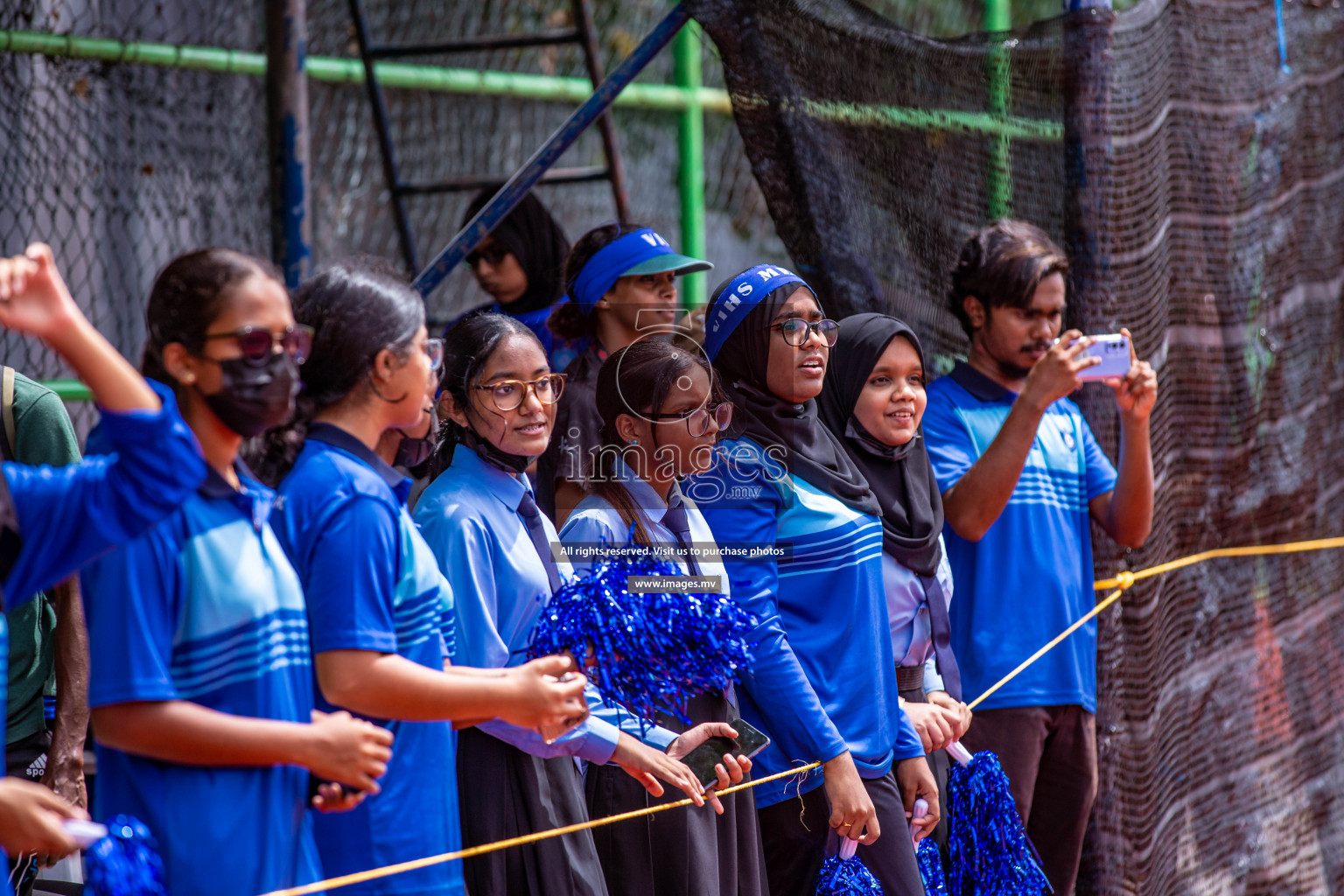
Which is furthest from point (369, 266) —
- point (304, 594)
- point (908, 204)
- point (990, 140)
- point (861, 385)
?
point (990, 140)

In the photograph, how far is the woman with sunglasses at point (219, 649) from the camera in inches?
76.5

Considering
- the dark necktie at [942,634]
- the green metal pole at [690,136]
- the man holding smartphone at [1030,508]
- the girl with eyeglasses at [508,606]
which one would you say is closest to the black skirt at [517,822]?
the girl with eyeglasses at [508,606]

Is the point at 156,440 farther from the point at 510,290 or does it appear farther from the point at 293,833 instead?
the point at 510,290

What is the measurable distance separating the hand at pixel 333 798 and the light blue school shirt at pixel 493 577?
0.50m

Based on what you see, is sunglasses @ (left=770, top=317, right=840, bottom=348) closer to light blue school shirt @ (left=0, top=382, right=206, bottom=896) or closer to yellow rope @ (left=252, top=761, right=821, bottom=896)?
yellow rope @ (left=252, top=761, right=821, bottom=896)

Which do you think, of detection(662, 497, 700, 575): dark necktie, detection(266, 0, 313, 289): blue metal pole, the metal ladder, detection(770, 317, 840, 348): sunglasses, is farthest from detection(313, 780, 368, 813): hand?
the metal ladder

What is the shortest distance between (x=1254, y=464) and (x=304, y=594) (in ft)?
12.0

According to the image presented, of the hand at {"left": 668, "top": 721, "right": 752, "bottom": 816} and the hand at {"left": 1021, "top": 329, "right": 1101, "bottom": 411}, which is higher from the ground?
the hand at {"left": 1021, "top": 329, "right": 1101, "bottom": 411}

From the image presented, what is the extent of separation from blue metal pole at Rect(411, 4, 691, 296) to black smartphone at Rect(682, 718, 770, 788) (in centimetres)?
167

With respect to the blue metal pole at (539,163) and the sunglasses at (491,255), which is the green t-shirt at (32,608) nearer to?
the blue metal pole at (539,163)

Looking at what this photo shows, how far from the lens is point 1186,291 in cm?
456

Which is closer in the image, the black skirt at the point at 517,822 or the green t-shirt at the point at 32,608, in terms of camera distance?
the black skirt at the point at 517,822

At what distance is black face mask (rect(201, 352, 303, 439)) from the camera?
2045 millimetres

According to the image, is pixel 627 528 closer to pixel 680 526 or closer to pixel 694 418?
pixel 680 526
